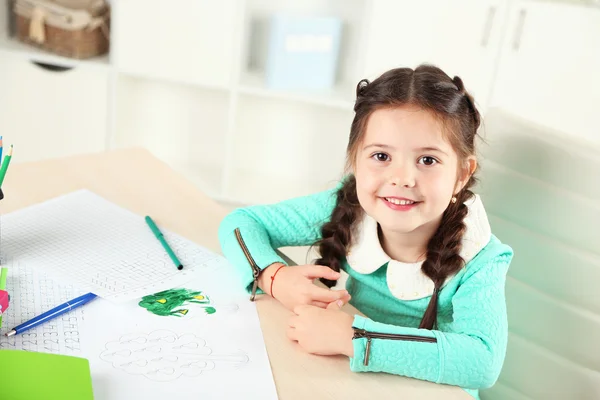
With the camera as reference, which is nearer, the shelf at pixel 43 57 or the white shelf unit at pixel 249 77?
the white shelf unit at pixel 249 77

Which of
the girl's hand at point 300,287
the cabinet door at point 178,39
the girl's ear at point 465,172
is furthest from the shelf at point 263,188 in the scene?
the girl's hand at point 300,287

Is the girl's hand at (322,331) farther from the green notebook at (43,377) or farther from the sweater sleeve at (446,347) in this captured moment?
the green notebook at (43,377)

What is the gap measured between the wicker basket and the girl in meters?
1.67

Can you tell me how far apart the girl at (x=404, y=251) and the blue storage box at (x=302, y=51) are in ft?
4.69

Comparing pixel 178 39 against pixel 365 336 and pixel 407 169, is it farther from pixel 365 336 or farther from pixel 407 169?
pixel 365 336

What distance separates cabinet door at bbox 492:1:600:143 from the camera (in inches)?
85.1

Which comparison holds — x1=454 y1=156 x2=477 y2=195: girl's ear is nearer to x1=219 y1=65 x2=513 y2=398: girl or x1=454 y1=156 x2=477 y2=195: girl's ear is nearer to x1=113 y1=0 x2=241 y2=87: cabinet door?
x1=219 y1=65 x2=513 y2=398: girl

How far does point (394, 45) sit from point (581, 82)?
63 centimetres

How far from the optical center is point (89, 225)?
1163mm

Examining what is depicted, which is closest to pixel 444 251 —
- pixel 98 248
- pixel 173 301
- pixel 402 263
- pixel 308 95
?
pixel 402 263

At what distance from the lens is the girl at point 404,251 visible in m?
0.92

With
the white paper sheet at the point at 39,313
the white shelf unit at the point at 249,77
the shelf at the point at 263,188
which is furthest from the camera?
the shelf at the point at 263,188

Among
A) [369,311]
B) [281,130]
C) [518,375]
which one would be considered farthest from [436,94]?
[281,130]

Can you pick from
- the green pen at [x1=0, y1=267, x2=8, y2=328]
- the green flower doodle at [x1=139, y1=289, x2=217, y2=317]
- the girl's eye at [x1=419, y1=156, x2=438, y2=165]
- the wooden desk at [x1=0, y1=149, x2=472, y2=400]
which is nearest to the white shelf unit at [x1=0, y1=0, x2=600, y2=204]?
the wooden desk at [x1=0, y1=149, x2=472, y2=400]
